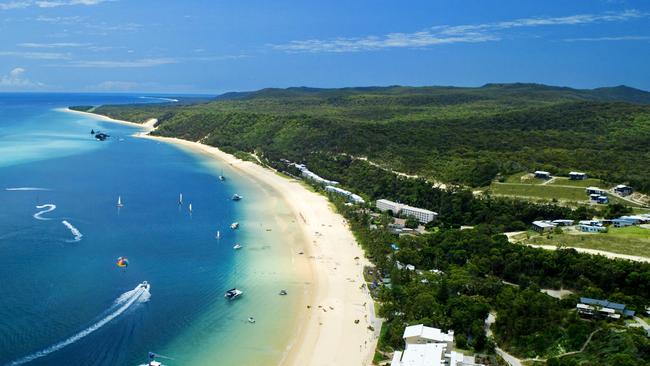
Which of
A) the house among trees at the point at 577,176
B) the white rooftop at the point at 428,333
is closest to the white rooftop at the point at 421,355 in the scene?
the white rooftop at the point at 428,333

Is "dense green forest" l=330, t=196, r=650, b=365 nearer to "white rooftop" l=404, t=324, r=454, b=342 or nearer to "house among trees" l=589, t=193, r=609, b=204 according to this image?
"white rooftop" l=404, t=324, r=454, b=342

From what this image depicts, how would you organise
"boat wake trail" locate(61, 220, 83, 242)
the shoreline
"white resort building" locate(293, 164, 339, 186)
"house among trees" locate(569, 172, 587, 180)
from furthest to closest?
"white resort building" locate(293, 164, 339, 186), "house among trees" locate(569, 172, 587, 180), "boat wake trail" locate(61, 220, 83, 242), the shoreline

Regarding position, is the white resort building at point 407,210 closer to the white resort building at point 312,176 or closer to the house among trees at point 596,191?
the white resort building at point 312,176

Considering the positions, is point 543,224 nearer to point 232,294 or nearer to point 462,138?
point 232,294

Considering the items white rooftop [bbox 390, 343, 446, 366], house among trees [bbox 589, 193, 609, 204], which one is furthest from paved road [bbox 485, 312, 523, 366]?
house among trees [bbox 589, 193, 609, 204]

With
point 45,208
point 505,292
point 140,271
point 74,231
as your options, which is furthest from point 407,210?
point 45,208

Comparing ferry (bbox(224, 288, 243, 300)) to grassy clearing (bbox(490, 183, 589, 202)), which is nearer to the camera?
ferry (bbox(224, 288, 243, 300))

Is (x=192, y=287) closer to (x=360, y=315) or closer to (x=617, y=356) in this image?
(x=360, y=315)
